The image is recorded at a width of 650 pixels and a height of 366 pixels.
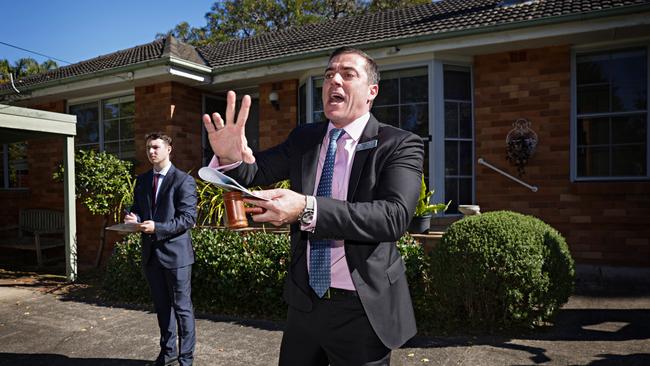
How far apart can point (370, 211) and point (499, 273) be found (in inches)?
131

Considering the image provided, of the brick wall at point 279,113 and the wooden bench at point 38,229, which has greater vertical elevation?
the brick wall at point 279,113

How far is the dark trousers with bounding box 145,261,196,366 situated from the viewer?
3760mm

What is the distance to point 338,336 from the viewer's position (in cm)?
189

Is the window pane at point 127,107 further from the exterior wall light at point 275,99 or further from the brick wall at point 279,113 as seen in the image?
the exterior wall light at point 275,99

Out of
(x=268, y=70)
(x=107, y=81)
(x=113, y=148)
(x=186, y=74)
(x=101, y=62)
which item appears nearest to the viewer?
(x=268, y=70)

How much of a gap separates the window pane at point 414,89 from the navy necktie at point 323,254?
589cm

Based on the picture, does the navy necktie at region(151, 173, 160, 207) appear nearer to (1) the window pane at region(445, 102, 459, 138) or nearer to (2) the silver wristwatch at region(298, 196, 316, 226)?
(2) the silver wristwatch at region(298, 196, 316, 226)

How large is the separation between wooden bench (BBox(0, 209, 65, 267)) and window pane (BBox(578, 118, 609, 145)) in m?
10.1

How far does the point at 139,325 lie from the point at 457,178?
5.07 metres

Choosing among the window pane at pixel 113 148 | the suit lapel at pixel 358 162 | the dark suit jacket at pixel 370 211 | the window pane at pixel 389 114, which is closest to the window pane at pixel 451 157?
the window pane at pixel 389 114

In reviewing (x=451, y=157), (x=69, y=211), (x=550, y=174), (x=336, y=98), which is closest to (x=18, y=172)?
(x=69, y=211)

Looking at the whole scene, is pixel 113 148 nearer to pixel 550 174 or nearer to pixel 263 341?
pixel 263 341

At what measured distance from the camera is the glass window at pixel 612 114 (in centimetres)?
661

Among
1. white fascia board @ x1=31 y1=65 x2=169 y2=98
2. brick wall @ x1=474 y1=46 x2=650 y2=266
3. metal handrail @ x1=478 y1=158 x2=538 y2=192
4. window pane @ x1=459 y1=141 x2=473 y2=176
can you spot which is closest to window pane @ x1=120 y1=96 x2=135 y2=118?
white fascia board @ x1=31 y1=65 x2=169 y2=98
